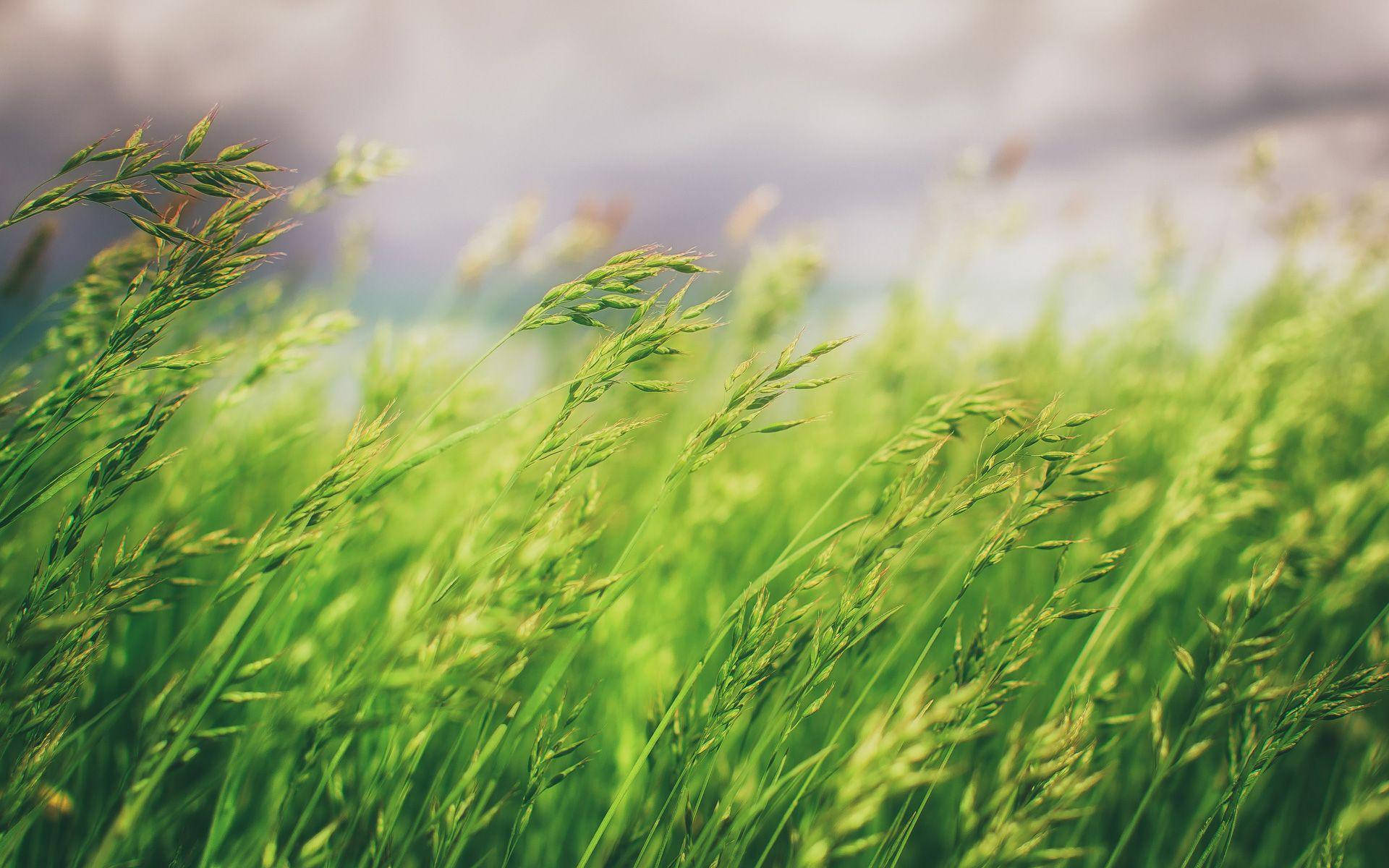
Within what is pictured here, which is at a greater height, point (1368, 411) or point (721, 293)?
point (721, 293)

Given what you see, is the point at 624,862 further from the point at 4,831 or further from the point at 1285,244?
the point at 1285,244

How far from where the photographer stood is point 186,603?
72.0 inches

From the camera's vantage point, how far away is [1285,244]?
197 inches

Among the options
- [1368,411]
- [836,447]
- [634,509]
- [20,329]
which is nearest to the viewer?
[20,329]

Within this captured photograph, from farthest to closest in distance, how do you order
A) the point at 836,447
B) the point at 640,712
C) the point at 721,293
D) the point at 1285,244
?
1. the point at 1285,244
2. the point at 836,447
3. the point at 640,712
4. the point at 721,293

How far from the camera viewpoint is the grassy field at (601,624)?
0.84m

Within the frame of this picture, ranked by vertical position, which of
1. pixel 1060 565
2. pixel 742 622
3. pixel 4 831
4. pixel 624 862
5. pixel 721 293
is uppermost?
pixel 721 293

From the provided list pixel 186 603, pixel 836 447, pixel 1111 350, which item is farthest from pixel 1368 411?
pixel 186 603

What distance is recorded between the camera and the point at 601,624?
1.72 m

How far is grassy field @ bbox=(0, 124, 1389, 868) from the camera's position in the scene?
33.1 inches

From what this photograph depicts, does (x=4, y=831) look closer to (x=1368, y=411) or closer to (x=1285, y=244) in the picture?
(x=1368, y=411)

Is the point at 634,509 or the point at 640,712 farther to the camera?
the point at 634,509

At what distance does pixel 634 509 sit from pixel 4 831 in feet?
6.26

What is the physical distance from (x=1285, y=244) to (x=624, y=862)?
6.64 meters
